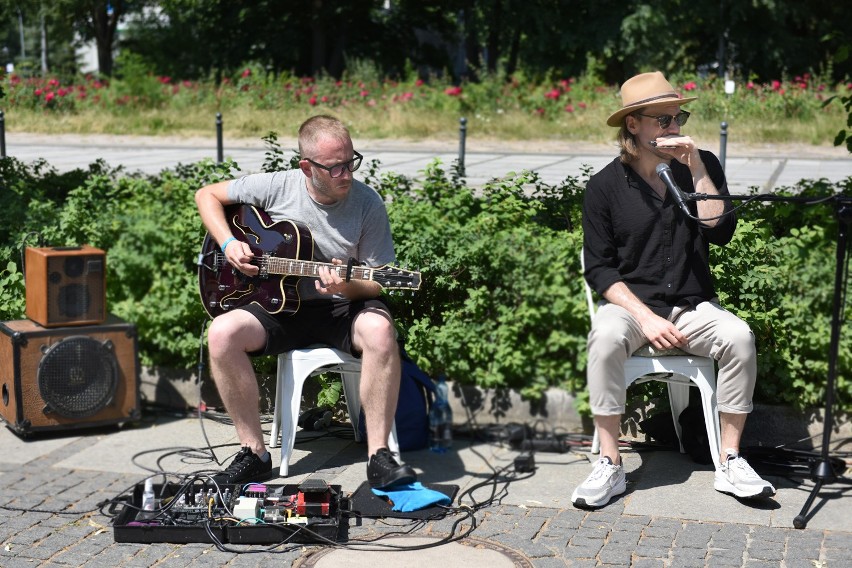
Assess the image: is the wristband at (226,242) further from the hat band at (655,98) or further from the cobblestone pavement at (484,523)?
the hat band at (655,98)

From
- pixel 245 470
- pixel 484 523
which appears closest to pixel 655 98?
pixel 484 523

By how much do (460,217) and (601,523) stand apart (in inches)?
85.4

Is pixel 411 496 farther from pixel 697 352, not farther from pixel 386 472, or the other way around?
pixel 697 352

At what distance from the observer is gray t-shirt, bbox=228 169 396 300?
4.62 meters

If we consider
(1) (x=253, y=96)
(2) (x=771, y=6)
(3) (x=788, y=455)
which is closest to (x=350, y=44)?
(1) (x=253, y=96)

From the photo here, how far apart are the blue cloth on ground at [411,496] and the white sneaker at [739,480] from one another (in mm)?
→ 1120

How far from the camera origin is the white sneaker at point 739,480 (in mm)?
4137

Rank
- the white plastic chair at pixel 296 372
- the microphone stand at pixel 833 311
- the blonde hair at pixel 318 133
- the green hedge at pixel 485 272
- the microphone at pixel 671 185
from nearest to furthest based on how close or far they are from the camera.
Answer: the microphone stand at pixel 833 311 → the microphone at pixel 671 185 → the blonde hair at pixel 318 133 → the white plastic chair at pixel 296 372 → the green hedge at pixel 485 272

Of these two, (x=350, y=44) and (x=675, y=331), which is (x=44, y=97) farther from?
(x=675, y=331)

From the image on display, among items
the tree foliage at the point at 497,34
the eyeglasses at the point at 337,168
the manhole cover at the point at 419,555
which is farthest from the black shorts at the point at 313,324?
the tree foliage at the point at 497,34

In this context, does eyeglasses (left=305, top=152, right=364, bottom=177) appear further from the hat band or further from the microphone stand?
the microphone stand

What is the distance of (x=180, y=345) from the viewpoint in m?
5.64

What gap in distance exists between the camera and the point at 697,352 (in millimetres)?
4336

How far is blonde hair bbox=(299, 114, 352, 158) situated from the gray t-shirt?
25 centimetres
